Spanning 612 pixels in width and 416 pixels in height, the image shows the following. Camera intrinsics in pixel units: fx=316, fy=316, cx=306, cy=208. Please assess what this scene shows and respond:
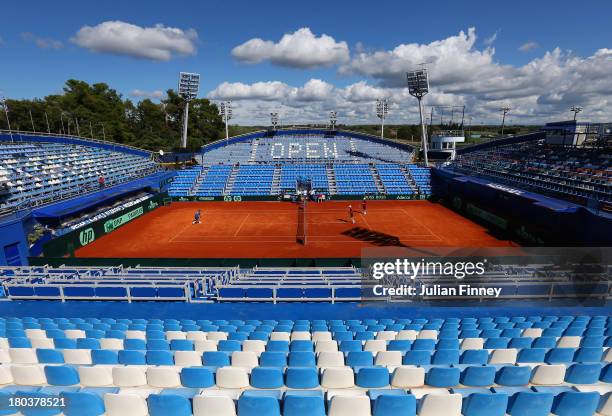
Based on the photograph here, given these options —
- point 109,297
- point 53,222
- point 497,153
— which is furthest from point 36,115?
point 497,153

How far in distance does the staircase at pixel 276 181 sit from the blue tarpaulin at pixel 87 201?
1529 centimetres

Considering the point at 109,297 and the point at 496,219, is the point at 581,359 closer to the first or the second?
the point at 109,297

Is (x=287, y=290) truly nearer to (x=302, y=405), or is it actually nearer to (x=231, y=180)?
(x=302, y=405)

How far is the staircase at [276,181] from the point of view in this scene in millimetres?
45594

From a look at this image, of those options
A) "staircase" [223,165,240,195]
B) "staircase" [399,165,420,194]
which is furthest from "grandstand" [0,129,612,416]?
"staircase" [223,165,240,195]

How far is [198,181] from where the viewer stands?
47.8 m

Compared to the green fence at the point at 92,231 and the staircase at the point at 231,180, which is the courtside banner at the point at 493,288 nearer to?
the green fence at the point at 92,231

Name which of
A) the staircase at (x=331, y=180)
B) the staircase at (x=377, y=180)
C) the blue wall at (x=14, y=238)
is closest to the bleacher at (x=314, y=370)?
the blue wall at (x=14, y=238)

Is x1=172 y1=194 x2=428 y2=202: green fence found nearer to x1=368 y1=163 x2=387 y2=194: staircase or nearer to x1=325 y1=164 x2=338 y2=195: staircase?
x1=368 y1=163 x2=387 y2=194: staircase

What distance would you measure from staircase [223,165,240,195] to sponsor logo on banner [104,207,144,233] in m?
12.4

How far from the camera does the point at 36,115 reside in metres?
65.7

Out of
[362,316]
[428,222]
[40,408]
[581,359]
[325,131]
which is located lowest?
[428,222]

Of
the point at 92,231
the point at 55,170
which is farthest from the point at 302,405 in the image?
the point at 55,170

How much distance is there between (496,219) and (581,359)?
27010 millimetres
